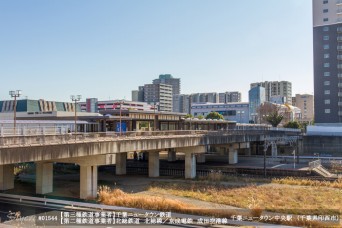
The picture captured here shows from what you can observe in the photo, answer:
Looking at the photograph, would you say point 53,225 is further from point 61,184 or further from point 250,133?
point 250,133

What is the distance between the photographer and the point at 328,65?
10744 cm

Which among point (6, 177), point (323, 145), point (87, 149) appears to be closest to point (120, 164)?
point (6, 177)

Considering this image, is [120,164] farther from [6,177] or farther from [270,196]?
[270,196]

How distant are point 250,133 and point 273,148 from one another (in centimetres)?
1700

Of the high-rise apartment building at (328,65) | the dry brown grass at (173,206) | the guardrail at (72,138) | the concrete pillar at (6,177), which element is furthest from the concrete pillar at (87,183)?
the high-rise apartment building at (328,65)

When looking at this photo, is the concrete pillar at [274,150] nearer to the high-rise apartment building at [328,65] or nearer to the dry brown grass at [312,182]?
the high-rise apartment building at [328,65]

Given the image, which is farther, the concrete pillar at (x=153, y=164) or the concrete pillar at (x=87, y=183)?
the concrete pillar at (x=153, y=164)

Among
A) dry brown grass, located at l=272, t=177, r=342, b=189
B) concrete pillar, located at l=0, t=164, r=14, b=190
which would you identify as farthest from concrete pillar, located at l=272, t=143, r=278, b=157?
concrete pillar, located at l=0, t=164, r=14, b=190

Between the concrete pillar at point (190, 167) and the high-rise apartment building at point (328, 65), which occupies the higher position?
the high-rise apartment building at point (328, 65)

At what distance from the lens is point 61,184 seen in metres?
47.6

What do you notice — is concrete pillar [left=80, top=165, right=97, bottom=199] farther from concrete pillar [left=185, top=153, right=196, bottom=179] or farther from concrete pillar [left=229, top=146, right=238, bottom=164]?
concrete pillar [left=229, top=146, right=238, bottom=164]

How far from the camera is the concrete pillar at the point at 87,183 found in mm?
37875

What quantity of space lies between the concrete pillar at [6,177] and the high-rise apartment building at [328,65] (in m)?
92.5

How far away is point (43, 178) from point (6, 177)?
5425mm
